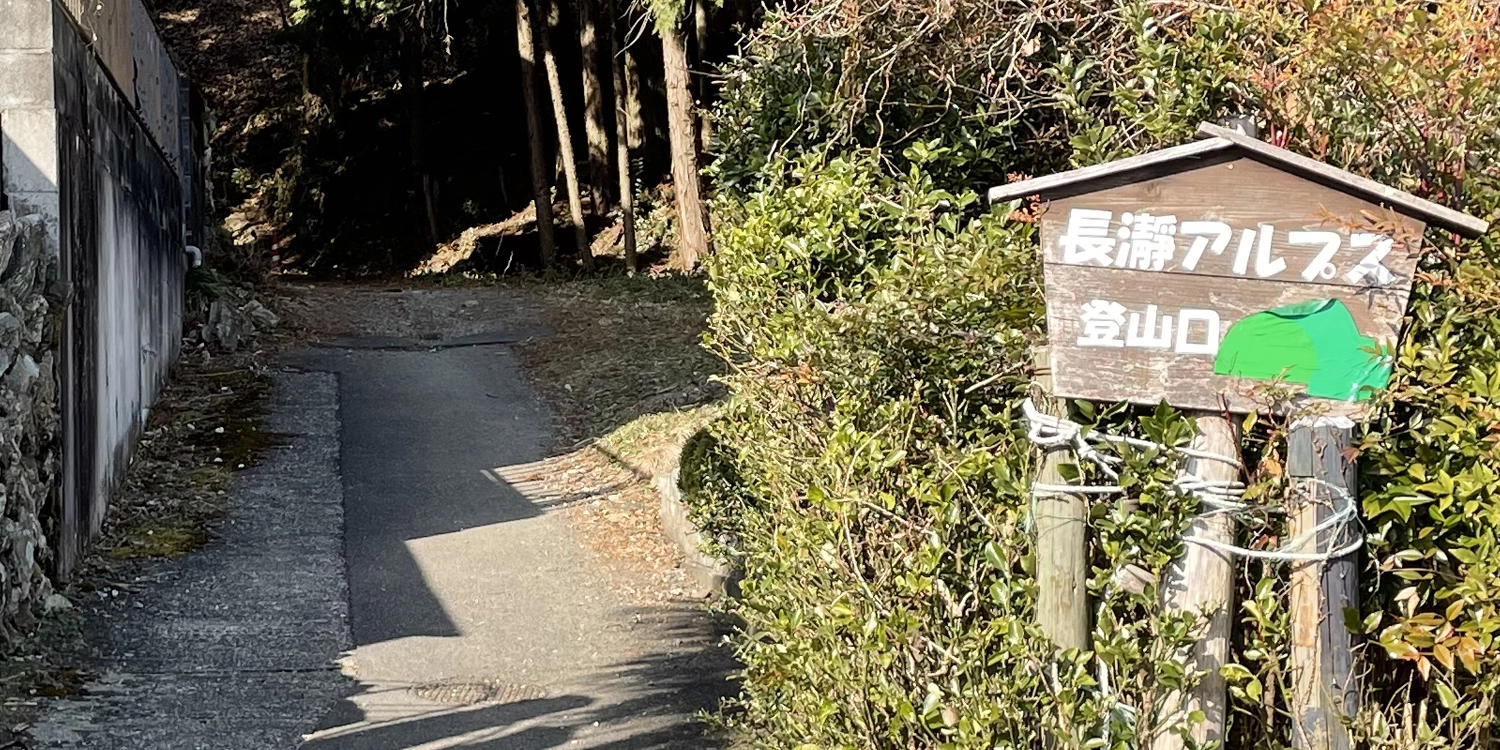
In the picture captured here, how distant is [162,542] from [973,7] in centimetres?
580

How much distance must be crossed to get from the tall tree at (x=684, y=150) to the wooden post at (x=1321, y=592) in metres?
14.7

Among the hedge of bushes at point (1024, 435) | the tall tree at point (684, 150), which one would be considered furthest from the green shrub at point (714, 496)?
the tall tree at point (684, 150)

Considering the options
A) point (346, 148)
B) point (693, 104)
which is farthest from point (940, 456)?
point (346, 148)

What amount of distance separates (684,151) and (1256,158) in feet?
54.6

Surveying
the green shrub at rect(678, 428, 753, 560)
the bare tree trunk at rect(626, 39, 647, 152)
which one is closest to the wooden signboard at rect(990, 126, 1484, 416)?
the green shrub at rect(678, 428, 753, 560)

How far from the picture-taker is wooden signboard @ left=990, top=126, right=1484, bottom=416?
3037mm

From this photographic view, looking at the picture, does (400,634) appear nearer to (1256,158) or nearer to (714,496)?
(714,496)

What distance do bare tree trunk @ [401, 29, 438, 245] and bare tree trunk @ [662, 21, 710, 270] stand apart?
32.5 ft

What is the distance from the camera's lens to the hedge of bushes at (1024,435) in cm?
307

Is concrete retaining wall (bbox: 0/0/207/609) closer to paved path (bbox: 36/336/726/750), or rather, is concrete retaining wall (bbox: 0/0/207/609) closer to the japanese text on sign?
paved path (bbox: 36/336/726/750)

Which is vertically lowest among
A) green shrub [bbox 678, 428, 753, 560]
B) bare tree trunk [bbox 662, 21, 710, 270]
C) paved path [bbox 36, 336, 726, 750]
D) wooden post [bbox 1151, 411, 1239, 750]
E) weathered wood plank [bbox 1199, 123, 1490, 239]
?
paved path [bbox 36, 336, 726, 750]

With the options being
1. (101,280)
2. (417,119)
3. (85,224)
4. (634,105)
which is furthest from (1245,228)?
(417,119)

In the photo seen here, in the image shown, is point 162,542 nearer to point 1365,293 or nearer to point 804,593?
point 804,593

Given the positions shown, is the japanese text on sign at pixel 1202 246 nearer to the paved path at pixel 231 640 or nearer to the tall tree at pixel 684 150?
the paved path at pixel 231 640
